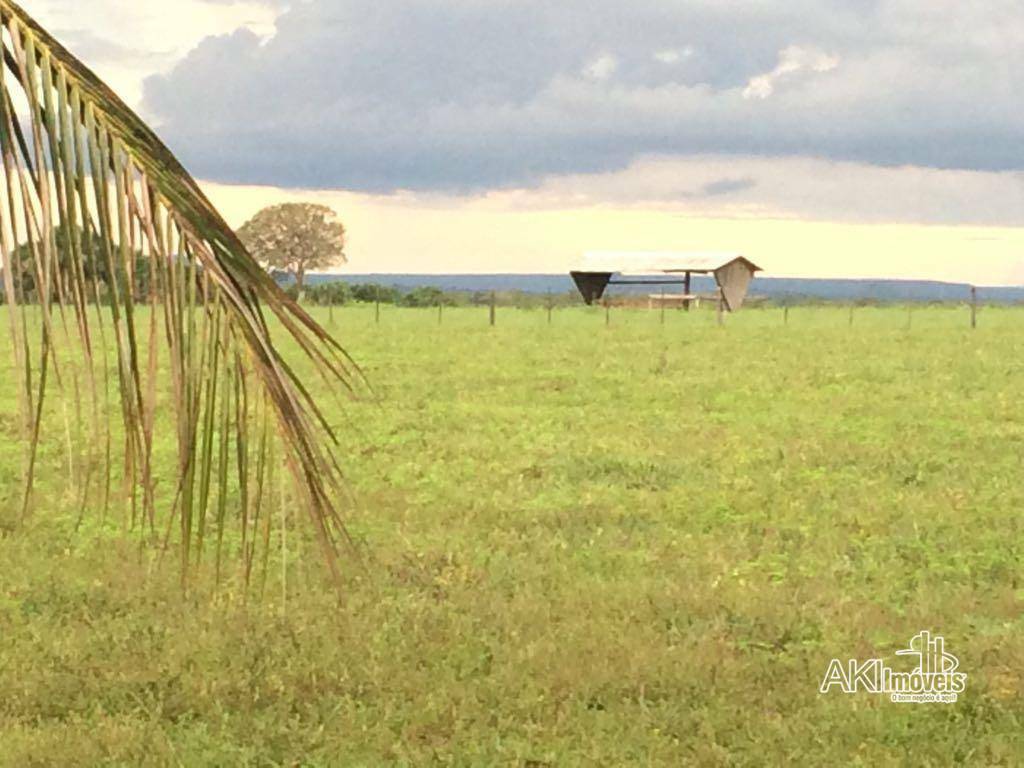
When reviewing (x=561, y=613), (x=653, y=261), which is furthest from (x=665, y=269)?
(x=561, y=613)

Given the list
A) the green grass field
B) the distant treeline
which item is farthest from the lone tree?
the green grass field

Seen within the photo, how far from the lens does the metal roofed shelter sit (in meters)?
68.4

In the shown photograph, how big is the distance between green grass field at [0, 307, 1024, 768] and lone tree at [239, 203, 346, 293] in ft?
237

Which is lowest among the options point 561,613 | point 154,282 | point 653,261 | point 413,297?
point 561,613

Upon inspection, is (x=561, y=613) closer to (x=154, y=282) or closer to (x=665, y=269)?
(x=154, y=282)

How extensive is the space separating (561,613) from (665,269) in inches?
2498

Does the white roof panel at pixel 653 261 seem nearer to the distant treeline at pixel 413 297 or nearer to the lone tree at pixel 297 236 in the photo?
the distant treeline at pixel 413 297

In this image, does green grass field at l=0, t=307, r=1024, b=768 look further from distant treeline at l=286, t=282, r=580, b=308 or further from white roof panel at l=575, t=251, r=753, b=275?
white roof panel at l=575, t=251, r=753, b=275

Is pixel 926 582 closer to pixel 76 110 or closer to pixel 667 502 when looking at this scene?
pixel 667 502

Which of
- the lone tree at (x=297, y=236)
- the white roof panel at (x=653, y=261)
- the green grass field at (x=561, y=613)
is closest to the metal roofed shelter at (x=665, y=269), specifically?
the white roof panel at (x=653, y=261)

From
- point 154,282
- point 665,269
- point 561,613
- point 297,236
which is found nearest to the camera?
point 154,282

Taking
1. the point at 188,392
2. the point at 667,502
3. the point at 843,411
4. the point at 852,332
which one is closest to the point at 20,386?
the point at 188,392

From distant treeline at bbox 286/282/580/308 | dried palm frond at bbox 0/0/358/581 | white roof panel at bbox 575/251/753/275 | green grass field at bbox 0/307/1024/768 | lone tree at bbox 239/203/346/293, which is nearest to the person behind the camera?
dried palm frond at bbox 0/0/358/581

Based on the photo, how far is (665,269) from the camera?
228 ft
